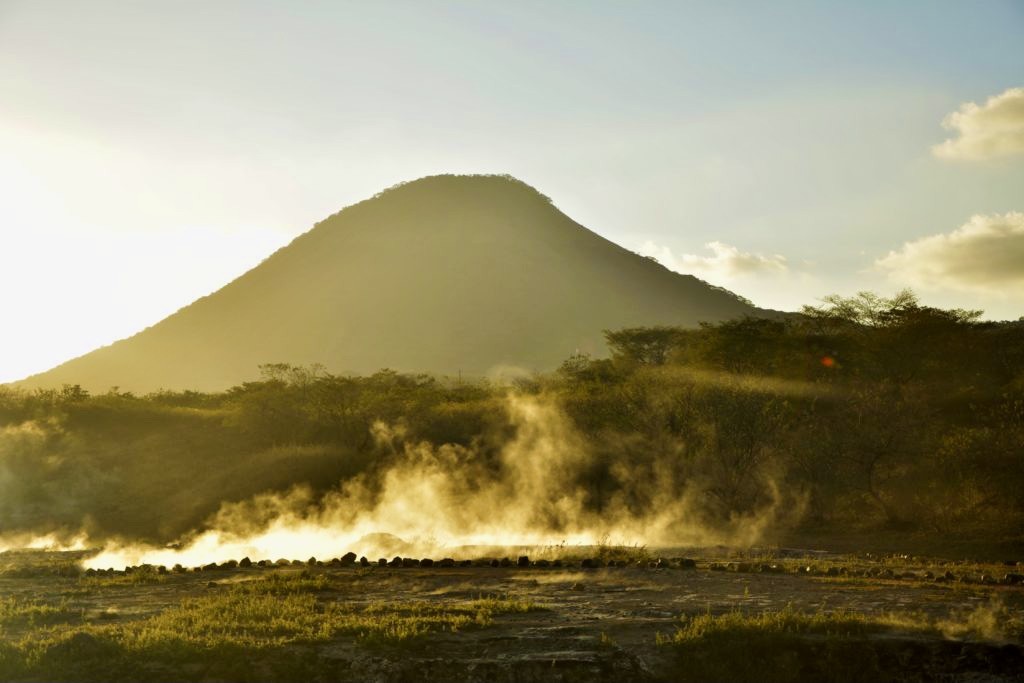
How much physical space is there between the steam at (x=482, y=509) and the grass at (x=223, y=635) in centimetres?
1203

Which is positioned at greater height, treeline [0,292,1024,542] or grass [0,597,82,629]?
treeline [0,292,1024,542]

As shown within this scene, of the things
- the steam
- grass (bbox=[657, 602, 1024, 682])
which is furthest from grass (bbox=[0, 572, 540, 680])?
the steam

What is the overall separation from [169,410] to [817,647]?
2316 inches

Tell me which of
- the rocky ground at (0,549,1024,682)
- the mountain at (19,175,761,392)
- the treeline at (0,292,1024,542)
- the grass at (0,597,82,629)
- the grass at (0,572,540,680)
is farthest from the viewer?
the mountain at (19,175,761,392)

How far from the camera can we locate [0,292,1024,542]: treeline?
41219mm

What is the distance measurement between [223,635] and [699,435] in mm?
29712

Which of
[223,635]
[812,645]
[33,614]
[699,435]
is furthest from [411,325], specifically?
[812,645]

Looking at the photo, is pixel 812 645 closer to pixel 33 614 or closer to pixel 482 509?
pixel 33 614

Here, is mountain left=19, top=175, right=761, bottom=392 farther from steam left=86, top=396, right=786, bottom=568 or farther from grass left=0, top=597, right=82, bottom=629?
grass left=0, top=597, right=82, bottom=629

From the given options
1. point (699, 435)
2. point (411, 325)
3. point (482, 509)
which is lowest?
point (482, 509)

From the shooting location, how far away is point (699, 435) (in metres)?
44.2

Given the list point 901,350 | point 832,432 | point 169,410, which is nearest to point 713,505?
point 832,432

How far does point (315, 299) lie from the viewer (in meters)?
193

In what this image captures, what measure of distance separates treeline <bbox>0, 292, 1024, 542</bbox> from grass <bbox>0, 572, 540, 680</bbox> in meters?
22.7
